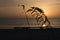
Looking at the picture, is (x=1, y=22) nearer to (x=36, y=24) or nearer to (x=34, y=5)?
(x=36, y=24)
